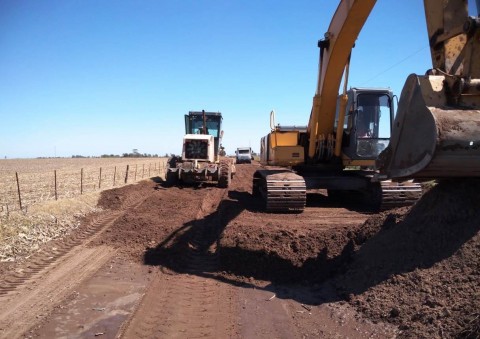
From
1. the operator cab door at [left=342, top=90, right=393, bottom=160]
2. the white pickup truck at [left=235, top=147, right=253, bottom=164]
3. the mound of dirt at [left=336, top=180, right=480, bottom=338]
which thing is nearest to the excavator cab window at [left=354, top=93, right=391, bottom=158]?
the operator cab door at [left=342, top=90, right=393, bottom=160]

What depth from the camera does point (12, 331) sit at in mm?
4289

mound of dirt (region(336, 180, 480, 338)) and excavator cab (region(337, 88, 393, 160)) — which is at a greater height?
excavator cab (region(337, 88, 393, 160))

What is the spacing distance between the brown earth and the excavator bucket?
0.78 meters

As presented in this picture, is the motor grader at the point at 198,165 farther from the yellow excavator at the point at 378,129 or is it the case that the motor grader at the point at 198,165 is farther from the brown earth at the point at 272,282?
the brown earth at the point at 272,282

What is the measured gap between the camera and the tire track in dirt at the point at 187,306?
428cm

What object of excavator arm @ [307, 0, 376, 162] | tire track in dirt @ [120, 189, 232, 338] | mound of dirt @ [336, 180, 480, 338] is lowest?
tire track in dirt @ [120, 189, 232, 338]

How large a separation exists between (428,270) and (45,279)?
5.35 metres

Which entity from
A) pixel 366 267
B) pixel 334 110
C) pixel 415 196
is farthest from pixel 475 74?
pixel 415 196

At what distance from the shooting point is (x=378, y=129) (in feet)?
35.4

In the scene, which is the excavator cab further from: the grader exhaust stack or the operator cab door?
the grader exhaust stack

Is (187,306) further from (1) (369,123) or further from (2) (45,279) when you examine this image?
(1) (369,123)

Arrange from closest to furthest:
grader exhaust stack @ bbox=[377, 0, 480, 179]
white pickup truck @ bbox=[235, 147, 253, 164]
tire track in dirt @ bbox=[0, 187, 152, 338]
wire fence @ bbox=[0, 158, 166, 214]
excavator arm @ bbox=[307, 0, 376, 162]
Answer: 1. grader exhaust stack @ bbox=[377, 0, 480, 179]
2. tire track in dirt @ bbox=[0, 187, 152, 338]
3. excavator arm @ bbox=[307, 0, 376, 162]
4. wire fence @ bbox=[0, 158, 166, 214]
5. white pickup truck @ bbox=[235, 147, 253, 164]

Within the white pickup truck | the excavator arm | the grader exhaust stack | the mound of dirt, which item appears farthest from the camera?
the white pickup truck

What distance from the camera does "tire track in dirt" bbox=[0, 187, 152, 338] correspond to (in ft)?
15.2
